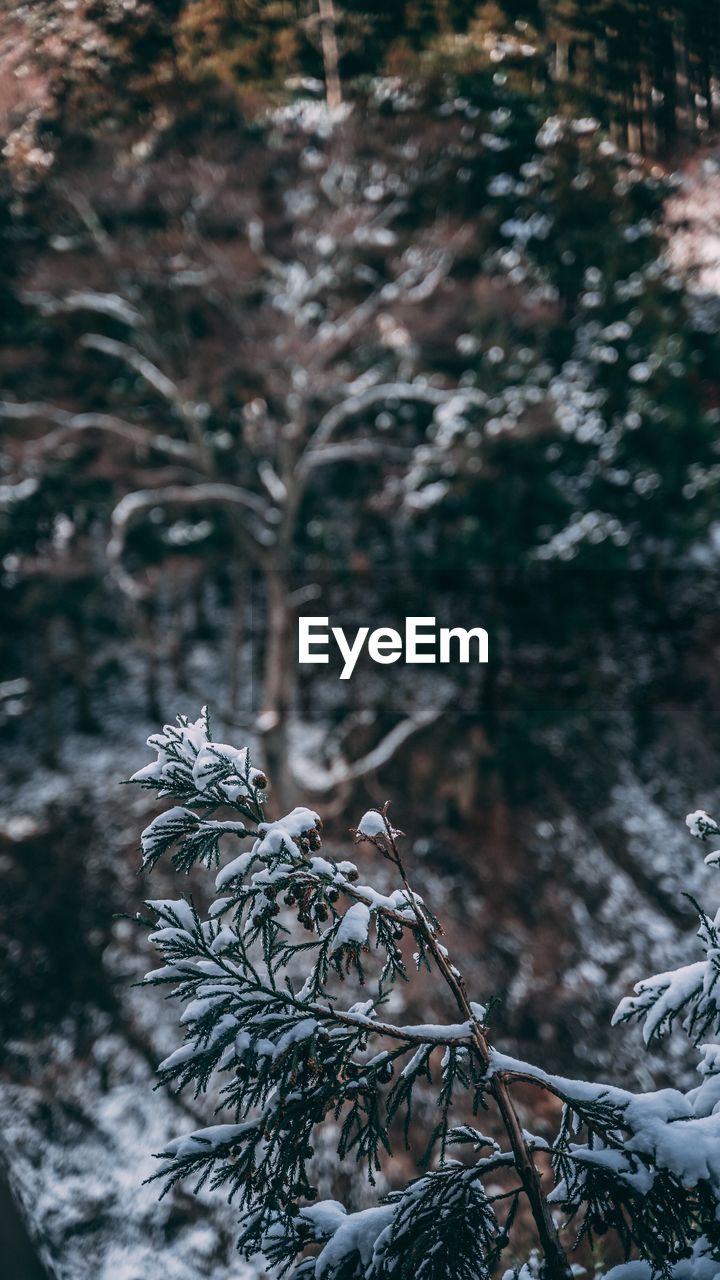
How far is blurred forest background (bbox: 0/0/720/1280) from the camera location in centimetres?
556

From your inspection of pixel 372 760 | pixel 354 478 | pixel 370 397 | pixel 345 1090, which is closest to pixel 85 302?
pixel 370 397

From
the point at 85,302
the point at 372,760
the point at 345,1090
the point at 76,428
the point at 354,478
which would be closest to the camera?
the point at 345,1090

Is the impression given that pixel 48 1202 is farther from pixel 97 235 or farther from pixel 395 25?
pixel 395 25

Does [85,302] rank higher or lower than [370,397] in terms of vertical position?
higher

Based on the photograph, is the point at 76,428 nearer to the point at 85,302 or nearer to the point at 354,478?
the point at 85,302

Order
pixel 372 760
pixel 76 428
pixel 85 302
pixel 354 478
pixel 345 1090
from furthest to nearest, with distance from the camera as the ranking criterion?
pixel 354 478
pixel 372 760
pixel 76 428
pixel 85 302
pixel 345 1090

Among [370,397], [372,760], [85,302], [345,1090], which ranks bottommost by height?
[345,1090]

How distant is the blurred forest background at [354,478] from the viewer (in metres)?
5.56

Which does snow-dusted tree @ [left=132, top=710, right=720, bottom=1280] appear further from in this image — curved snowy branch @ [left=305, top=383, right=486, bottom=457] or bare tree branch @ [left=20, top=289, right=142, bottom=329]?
bare tree branch @ [left=20, top=289, right=142, bottom=329]

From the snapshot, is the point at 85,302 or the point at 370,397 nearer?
the point at 85,302

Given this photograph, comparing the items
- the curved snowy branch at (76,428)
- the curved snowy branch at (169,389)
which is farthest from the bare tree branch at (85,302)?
the curved snowy branch at (76,428)

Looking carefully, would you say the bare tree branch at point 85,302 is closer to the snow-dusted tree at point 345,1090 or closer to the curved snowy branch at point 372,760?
the curved snowy branch at point 372,760

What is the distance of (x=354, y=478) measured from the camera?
11133 millimetres

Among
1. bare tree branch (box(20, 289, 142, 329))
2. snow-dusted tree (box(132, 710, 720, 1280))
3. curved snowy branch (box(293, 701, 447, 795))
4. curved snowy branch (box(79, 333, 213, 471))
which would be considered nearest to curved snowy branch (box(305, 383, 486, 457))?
curved snowy branch (box(79, 333, 213, 471))
